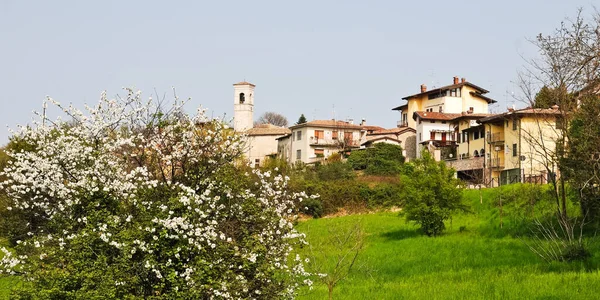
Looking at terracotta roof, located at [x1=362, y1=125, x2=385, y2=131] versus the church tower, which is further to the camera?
the church tower

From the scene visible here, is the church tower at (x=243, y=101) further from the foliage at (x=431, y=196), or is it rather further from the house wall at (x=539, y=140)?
the foliage at (x=431, y=196)

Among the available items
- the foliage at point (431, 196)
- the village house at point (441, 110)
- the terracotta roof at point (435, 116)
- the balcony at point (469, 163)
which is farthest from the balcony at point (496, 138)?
the foliage at point (431, 196)

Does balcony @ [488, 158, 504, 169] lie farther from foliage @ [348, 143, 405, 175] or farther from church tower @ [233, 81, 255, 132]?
church tower @ [233, 81, 255, 132]

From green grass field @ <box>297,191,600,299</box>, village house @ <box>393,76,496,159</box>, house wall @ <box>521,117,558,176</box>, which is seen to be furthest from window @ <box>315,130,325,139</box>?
green grass field @ <box>297,191,600,299</box>

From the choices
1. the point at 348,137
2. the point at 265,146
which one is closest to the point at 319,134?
the point at 348,137

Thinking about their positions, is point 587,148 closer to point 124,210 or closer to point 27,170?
point 124,210

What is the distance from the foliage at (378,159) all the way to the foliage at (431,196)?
2933 centimetres

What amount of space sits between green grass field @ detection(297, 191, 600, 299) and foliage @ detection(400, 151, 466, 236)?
3.13 feet

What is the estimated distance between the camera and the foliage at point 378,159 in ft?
225

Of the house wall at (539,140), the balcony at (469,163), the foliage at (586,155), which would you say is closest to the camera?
the foliage at (586,155)

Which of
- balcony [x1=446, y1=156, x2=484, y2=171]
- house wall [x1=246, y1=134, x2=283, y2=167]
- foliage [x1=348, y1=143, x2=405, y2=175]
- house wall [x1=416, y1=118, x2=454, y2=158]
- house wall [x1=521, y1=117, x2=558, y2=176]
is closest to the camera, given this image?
house wall [x1=521, y1=117, x2=558, y2=176]

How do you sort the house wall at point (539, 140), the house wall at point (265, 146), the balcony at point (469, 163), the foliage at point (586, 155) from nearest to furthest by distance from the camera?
the foliage at point (586, 155) → the house wall at point (539, 140) → the balcony at point (469, 163) → the house wall at point (265, 146)

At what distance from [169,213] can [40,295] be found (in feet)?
9.50

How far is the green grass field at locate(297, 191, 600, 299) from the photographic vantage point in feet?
60.3
